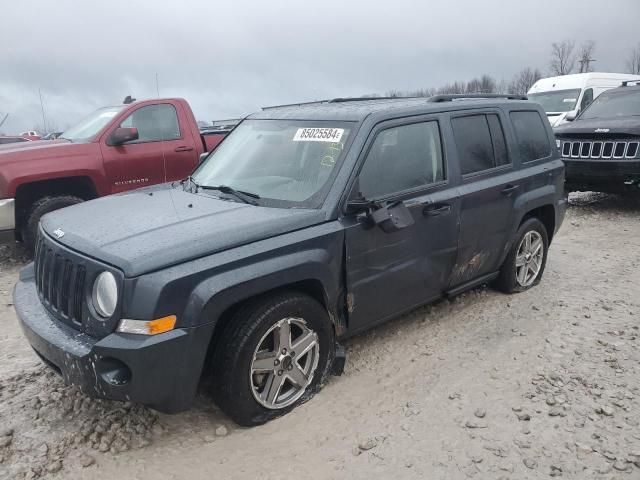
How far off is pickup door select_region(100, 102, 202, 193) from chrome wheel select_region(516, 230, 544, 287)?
4.29m

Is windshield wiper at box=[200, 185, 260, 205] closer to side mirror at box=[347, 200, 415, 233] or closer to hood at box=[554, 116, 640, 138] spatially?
side mirror at box=[347, 200, 415, 233]

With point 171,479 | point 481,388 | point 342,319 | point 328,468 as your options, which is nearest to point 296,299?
point 342,319

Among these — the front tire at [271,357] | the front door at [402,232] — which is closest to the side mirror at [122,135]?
the front door at [402,232]

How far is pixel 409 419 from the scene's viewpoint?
3.22 m

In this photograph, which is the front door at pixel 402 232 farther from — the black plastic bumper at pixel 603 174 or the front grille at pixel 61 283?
the black plastic bumper at pixel 603 174

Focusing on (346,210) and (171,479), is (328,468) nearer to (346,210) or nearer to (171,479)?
(171,479)

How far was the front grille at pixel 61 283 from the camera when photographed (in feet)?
9.43

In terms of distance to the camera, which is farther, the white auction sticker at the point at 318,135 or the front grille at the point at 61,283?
the white auction sticker at the point at 318,135

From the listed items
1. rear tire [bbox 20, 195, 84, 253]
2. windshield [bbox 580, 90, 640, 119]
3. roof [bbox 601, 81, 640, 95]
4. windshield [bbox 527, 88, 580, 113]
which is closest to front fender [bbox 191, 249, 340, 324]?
rear tire [bbox 20, 195, 84, 253]

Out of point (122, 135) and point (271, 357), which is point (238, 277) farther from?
point (122, 135)

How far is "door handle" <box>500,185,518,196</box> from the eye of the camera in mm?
4465

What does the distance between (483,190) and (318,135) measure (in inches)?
56.4

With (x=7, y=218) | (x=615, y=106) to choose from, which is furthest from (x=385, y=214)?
(x=615, y=106)

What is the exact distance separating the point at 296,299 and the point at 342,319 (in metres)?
0.49
